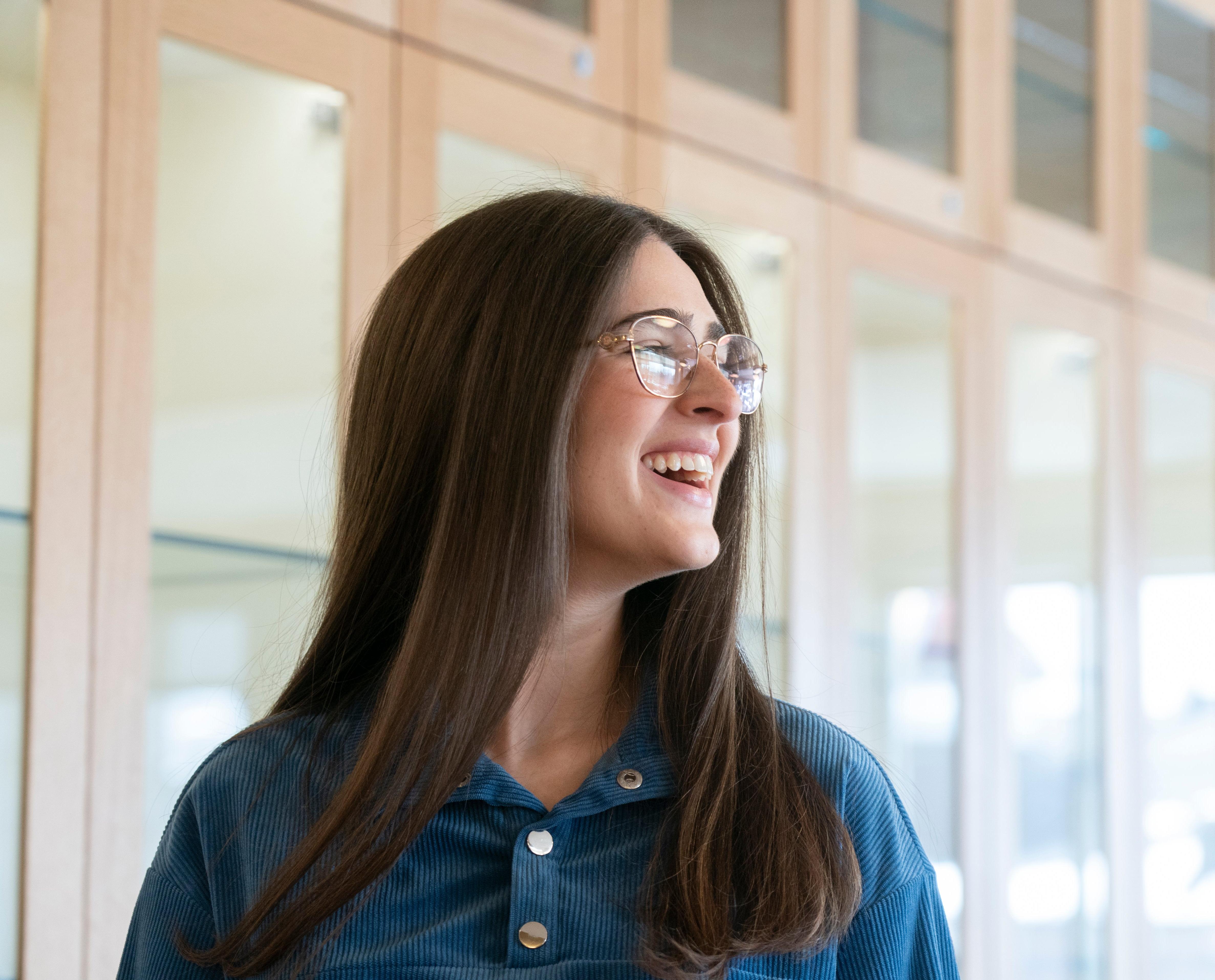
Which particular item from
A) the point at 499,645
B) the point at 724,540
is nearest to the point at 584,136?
the point at 724,540

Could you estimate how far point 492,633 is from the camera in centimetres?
111

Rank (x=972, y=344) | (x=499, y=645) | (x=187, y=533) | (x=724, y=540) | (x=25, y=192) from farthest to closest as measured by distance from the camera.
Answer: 1. (x=972, y=344)
2. (x=187, y=533)
3. (x=25, y=192)
4. (x=724, y=540)
5. (x=499, y=645)

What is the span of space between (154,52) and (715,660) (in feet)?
3.37

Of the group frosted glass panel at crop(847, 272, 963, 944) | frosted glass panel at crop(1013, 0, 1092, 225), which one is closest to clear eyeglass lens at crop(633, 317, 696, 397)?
frosted glass panel at crop(847, 272, 963, 944)

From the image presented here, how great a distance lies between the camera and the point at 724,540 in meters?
1.27

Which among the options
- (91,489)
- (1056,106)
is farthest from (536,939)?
(1056,106)

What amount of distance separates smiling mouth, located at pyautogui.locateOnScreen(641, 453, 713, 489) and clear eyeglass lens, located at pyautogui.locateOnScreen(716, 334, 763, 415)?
0.22 ft

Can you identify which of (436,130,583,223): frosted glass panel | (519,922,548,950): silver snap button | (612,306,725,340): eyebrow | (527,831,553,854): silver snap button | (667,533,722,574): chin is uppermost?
(436,130,583,223): frosted glass panel

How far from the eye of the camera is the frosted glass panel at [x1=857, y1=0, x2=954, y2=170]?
8.85 feet

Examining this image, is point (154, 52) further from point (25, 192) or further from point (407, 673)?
point (407, 673)

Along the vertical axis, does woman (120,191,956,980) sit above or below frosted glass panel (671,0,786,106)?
below

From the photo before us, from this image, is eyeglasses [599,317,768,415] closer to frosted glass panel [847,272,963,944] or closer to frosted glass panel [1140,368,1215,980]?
frosted glass panel [847,272,963,944]

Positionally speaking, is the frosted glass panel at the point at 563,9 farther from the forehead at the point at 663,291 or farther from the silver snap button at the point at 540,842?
the silver snap button at the point at 540,842

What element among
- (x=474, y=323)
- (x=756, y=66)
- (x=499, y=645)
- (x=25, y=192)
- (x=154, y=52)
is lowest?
(x=499, y=645)
